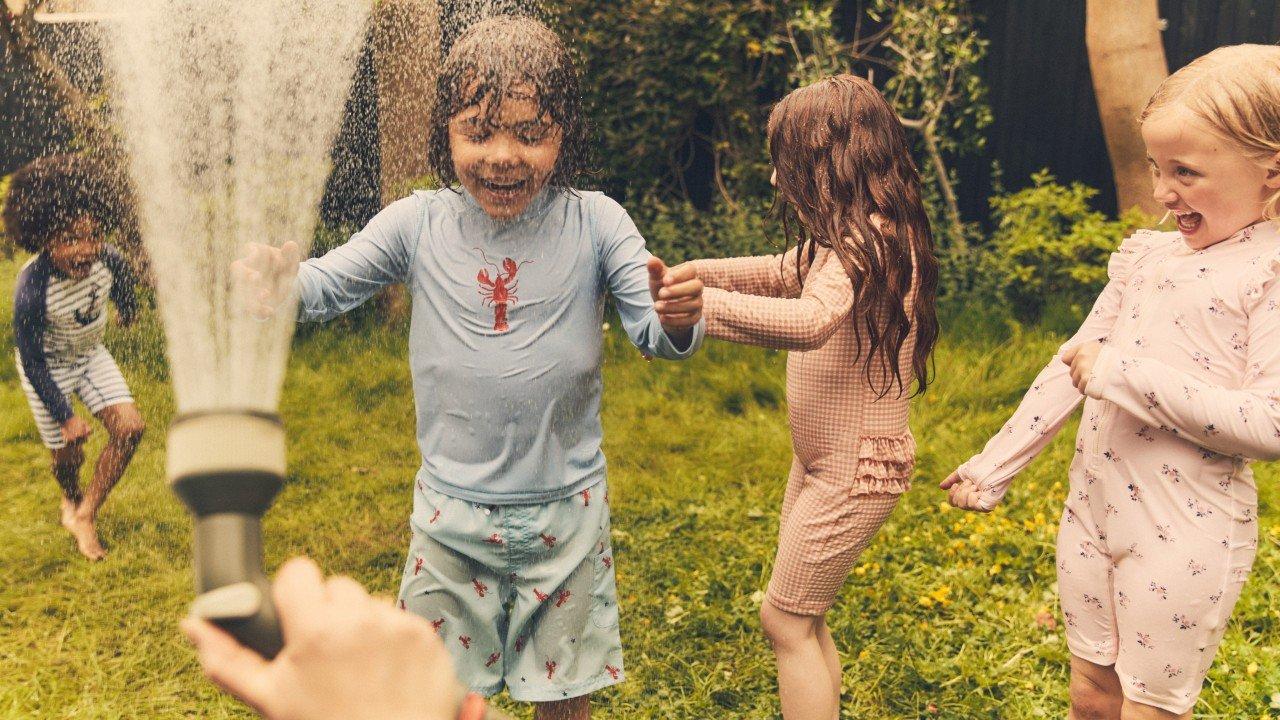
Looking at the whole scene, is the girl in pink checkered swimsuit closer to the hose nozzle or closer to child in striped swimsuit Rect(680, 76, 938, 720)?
child in striped swimsuit Rect(680, 76, 938, 720)

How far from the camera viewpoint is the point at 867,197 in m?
2.12

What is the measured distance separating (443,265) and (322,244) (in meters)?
3.80

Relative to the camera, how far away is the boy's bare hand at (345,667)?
0.69m

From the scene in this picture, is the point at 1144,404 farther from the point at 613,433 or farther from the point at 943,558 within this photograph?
the point at 613,433

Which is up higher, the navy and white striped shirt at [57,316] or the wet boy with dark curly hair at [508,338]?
the wet boy with dark curly hair at [508,338]

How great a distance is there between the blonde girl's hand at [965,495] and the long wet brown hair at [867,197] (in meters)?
0.22

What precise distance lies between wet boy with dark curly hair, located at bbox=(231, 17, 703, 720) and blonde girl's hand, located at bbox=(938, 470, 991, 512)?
0.69 meters

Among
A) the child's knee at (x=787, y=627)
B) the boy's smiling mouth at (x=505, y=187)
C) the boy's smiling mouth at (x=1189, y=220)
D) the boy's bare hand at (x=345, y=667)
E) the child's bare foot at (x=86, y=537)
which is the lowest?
the child's bare foot at (x=86, y=537)

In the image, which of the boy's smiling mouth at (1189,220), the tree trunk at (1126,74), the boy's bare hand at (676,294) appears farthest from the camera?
the tree trunk at (1126,74)

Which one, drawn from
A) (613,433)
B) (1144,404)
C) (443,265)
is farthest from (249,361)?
(613,433)

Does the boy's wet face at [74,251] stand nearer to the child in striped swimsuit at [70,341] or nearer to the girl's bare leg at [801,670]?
the child in striped swimsuit at [70,341]

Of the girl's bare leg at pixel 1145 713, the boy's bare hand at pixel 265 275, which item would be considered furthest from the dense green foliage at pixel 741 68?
the girl's bare leg at pixel 1145 713

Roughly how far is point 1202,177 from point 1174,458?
1.60 ft

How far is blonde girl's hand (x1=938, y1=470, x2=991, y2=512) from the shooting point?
214 cm
